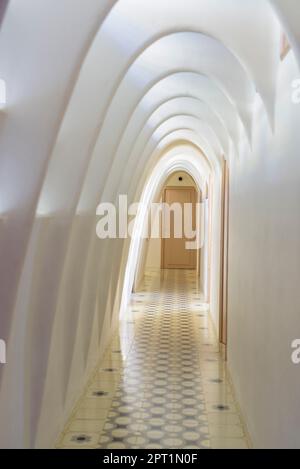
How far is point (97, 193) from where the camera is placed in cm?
611

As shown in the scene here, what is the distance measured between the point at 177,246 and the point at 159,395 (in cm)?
1738

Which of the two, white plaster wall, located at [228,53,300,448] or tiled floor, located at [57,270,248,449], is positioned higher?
white plaster wall, located at [228,53,300,448]

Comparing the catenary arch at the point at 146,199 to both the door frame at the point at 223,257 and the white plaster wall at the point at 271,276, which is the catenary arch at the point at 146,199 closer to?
the door frame at the point at 223,257

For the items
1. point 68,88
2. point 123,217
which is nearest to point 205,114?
point 123,217

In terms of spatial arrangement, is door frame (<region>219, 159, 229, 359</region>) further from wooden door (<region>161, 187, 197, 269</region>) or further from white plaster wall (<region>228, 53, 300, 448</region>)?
wooden door (<region>161, 187, 197, 269</region>)

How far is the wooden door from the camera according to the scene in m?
23.9

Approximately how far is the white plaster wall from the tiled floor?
0.44 meters

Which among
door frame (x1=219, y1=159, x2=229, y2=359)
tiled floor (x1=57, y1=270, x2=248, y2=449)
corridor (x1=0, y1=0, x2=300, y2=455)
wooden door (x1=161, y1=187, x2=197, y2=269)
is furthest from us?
wooden door (x1=161, y1=187, x2=197, y2=269)

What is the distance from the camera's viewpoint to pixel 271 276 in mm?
4555

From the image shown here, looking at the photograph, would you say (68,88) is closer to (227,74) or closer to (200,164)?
(227,74)

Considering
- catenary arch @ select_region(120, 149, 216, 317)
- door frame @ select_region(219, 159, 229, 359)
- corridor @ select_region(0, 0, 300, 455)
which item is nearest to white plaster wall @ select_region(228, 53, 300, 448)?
corridor @ select_region(0, 0, 300, 455)

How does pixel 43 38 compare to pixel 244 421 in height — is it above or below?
above

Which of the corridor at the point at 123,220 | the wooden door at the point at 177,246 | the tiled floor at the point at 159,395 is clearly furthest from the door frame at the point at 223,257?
the wooden door at the point at 177,246

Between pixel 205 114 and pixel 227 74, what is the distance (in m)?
3.63
